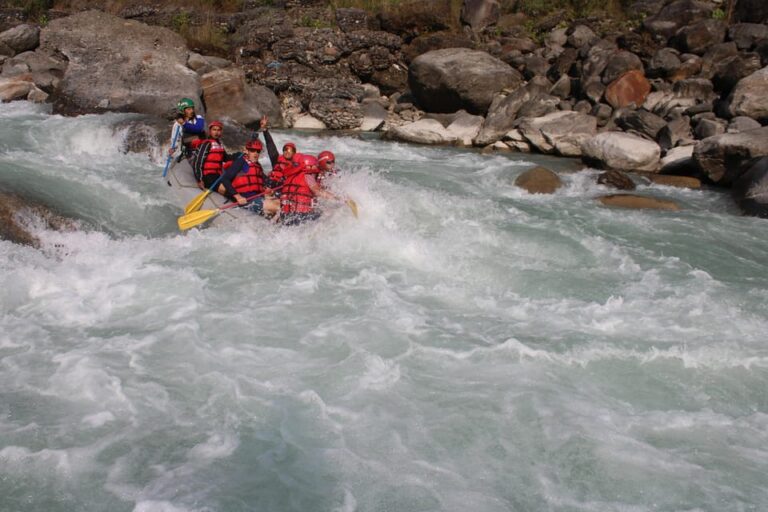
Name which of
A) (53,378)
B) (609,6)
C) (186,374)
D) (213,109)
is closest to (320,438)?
(186,374)

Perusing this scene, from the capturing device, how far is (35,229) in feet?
20.9

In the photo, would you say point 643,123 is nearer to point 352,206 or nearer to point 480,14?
point 352,206

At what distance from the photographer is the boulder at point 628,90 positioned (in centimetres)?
1301

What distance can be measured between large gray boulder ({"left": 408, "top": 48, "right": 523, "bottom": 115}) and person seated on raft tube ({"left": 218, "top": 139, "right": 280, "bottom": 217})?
7559 millimetres

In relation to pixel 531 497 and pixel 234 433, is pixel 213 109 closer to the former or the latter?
pixel 234 433

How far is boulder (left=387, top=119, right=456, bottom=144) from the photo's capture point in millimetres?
12820

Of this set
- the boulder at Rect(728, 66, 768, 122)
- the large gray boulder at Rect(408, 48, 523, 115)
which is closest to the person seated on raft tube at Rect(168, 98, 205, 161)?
the large gray boulder at Rect(408, 48, 523, 115)

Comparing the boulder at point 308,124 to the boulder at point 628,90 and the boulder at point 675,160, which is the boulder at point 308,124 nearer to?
the boulder at point 628,90

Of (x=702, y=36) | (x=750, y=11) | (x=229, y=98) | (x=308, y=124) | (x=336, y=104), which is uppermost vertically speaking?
(x=750, y=11)

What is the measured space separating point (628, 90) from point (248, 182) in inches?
357

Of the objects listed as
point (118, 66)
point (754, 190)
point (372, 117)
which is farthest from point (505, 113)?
point (118, 66)

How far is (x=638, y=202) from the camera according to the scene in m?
8.66

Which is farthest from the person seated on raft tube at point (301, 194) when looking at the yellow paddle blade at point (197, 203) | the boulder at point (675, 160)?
the boulder at point (675, 160)

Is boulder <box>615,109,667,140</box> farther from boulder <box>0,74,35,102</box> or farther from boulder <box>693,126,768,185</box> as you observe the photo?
boulder <box>0,74,35,102</box>
